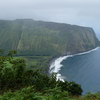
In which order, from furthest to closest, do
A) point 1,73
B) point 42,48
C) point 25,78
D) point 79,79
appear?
A: 1. point 42,48
2. point 79,79
3. point 25,78
4. point 1,73

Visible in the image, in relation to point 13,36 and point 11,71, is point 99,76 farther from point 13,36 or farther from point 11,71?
point 13,36

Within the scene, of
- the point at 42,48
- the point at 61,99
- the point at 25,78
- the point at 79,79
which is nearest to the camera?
the point at 61,99

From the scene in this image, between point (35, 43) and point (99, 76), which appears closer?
point (99, 76)

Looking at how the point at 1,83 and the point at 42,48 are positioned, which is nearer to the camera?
the point at 1,83

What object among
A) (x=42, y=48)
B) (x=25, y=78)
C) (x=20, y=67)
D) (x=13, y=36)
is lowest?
(x=25, y=78)

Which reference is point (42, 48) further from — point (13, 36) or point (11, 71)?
point (11, 71)

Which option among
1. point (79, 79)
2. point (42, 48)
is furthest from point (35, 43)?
point (79, 79)

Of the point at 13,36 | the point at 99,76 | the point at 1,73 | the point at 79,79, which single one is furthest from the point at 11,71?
the point at 13,36

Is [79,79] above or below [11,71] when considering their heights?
below

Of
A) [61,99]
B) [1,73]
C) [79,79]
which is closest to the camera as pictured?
[61,99]
